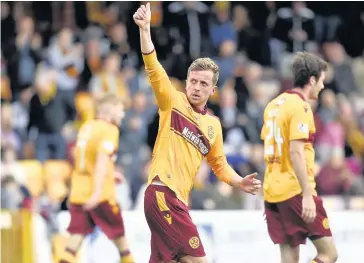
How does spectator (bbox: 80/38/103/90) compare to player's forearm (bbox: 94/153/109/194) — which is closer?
player's forearm (bbox: 94/153/109/194)

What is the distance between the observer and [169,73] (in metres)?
17.1

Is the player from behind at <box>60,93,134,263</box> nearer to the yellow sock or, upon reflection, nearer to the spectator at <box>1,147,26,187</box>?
the yellow sock

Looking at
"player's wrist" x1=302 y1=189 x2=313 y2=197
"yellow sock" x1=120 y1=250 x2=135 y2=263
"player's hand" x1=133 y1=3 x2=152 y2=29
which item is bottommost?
"yellow sock" x1=120 y1=250 x2=135 y2=263

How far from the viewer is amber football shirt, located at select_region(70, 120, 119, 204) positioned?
11617 millimetres

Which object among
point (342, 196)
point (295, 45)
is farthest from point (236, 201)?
point (295, 45)

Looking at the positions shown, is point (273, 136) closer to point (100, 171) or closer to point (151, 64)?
point (151, 64)

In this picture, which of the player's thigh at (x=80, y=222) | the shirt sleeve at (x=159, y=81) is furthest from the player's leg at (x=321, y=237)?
the player's thigh at (x=80, y=222)

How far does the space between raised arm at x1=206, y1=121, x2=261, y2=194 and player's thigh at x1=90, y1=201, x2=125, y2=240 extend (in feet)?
10.6

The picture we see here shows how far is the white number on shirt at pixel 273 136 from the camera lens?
935 centimetres

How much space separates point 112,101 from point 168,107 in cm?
371

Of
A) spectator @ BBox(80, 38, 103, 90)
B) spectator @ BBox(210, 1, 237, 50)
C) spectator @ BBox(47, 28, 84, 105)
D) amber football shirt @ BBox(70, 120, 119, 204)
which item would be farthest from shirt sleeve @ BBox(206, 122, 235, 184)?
spectator @ BBox(210, 1, 237, 50)

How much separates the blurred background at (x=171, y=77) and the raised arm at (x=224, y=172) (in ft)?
17.0

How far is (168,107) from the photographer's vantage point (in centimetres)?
800

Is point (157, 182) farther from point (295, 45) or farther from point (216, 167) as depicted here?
point (295, 45)
